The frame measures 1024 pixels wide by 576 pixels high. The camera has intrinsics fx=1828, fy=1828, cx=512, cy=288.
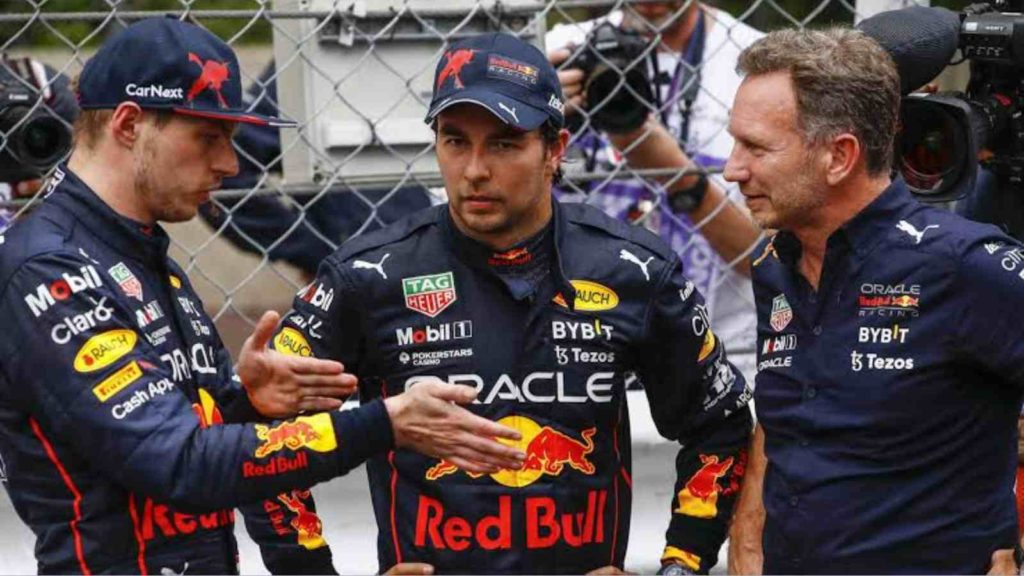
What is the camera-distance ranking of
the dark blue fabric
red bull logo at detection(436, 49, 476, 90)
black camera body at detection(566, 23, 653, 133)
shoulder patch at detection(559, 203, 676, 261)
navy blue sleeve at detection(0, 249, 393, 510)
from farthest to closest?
black camera body at detection(566, 23, 653, 133) < shoulder patch at detection(559, 203, 676, 261) < red bull logo at detection(436, 49, 476, 90) < the dark blue fabric < navy blue sleeve at detection(0, 249, 393, 510)

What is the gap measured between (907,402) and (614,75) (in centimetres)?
130

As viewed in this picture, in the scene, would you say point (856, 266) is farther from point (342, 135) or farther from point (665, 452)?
point (342, 135)

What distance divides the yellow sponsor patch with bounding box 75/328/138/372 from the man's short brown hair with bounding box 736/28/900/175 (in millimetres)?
1228

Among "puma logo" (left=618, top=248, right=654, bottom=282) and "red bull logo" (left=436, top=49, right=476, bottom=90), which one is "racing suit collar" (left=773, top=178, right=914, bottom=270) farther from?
→ "red bull logo" (left=436, top=49, right=476, bottom=90)

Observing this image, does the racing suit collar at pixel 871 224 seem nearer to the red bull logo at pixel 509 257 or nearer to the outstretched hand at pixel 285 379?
the red bull logo at pixel 509 257

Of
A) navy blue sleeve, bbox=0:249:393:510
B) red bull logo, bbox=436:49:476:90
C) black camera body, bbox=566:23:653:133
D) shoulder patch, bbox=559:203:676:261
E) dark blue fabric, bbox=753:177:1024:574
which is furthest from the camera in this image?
black camera body, bbox=566:23:653:133

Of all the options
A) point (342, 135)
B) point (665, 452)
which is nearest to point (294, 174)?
point (342, 135)

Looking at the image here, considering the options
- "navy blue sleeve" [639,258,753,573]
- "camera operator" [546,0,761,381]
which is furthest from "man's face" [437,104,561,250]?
"camera operator" [546,0,761,381]

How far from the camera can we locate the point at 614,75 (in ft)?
13.5

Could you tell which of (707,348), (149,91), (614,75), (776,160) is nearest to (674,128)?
(614,75)

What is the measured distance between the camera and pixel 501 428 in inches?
112

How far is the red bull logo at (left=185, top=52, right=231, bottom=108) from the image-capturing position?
2982 mm

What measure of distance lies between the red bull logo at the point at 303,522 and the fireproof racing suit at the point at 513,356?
118mm

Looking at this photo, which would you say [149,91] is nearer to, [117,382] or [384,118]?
[117,382]
